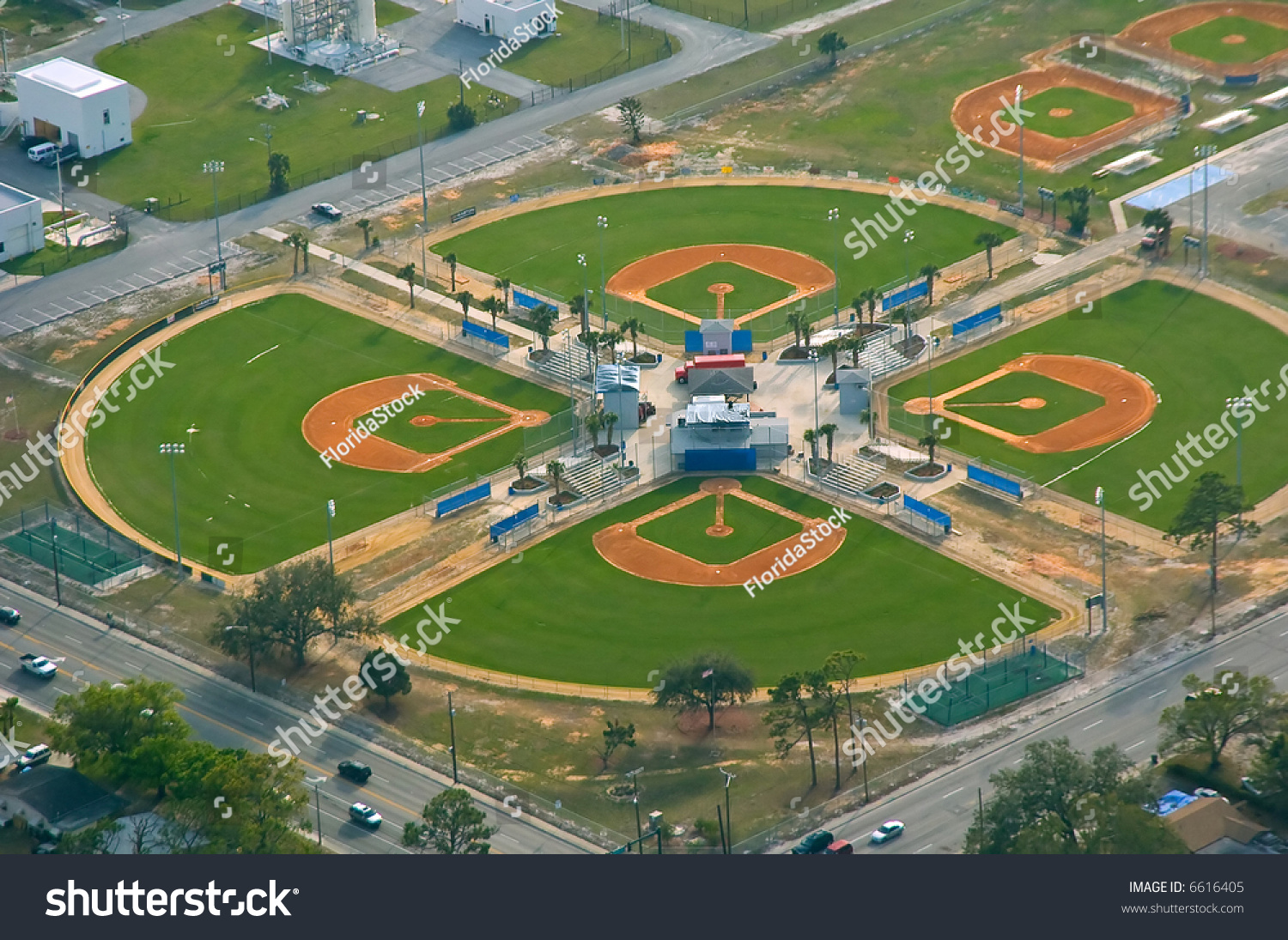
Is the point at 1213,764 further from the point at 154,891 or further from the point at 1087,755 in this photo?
the point at 154,891

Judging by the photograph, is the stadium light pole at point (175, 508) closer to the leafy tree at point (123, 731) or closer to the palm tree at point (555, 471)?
the leafy tree at point (123, 731)

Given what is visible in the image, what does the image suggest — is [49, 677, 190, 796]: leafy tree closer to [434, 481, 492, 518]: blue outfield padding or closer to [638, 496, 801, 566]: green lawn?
[434, 481, 492, 518]: blue outfield padding

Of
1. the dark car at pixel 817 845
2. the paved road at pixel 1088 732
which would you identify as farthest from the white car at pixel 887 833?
the dark car at pixel 817 845

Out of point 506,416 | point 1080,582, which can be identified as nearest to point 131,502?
point 506,416

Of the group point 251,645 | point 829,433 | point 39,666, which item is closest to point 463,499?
point 251,645

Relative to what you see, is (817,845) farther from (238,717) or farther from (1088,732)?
(238,717)

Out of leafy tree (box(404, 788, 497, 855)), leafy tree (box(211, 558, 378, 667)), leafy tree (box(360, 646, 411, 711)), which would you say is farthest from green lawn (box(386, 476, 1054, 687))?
leafy tree (box(404, 788, 497, 855))
